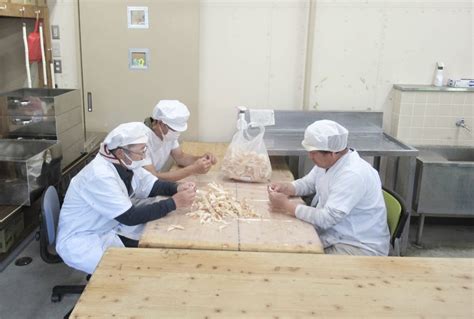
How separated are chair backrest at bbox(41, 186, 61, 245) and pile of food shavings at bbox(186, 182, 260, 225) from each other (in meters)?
0.68

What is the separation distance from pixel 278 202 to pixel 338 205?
292mm

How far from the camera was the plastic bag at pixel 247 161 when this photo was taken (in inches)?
104

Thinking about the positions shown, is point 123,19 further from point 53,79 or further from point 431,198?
point 431,198

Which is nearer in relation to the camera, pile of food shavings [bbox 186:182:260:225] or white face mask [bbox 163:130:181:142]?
pile of food shavings [bbox 186:182:260:225]

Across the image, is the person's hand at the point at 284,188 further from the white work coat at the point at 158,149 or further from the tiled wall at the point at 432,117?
the tiled wall at the point at 432,117

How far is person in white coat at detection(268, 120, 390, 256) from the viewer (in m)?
2.10

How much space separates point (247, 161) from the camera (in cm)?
263

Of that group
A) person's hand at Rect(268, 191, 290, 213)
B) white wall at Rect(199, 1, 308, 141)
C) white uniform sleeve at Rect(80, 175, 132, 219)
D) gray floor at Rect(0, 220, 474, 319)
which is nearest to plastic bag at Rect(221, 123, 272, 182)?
person's hand at Rect(268, 191, 290, 213)

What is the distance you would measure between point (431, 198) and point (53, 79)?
Answer: 3223 mm

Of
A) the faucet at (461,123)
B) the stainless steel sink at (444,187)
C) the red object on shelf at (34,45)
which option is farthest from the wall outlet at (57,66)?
the faucet at (461,123)

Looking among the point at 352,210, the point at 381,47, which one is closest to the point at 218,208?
the point at 352,210

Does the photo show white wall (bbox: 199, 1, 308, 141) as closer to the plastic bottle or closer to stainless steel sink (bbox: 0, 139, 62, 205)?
the plastic bottle

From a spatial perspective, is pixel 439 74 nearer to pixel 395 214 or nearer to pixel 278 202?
pixel 395 214

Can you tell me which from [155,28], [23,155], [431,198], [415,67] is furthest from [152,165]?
[415,67]
